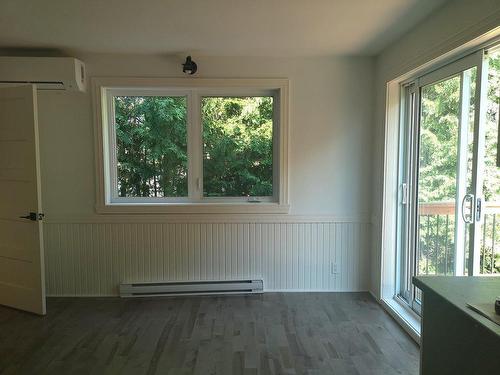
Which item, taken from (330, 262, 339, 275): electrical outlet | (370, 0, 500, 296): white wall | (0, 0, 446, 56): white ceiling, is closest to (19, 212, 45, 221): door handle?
(0, 0, 446, 56): white ceiling

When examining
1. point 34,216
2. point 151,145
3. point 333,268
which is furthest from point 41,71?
point 333,268

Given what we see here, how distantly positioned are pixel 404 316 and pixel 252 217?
62.7 inches

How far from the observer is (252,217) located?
11.5ft

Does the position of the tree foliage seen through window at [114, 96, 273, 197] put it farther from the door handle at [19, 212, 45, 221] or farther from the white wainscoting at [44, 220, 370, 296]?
the door handle at [19, 212, 45, 221]

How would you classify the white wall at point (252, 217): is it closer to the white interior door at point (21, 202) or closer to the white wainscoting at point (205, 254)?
the white wainscoting at point (205, 254)

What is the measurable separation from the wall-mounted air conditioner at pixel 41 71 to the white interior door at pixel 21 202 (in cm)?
16

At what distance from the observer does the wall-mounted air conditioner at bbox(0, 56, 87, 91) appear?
10.1 feet

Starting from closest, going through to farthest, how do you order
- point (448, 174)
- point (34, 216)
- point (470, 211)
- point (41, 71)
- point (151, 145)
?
1. point (470, 211)
2. point (448, 174)
3. point (34, 216)
4. point (41, 71)
5. point (151, 145)

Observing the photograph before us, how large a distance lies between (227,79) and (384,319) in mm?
2603

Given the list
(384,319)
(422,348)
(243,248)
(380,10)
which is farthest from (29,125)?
(384,319)

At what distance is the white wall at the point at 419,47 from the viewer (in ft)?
6.39

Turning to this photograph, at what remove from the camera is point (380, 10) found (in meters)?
2.37

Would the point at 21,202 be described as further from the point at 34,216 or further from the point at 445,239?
the point at 445,239

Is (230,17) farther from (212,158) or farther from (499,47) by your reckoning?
(499,47)
